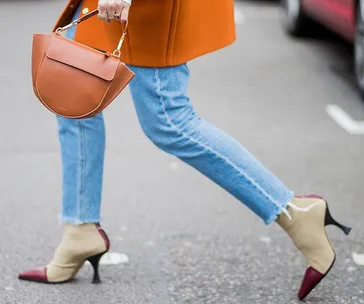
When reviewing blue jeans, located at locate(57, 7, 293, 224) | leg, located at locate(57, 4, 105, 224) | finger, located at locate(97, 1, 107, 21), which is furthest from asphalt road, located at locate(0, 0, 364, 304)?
finger, located at locate(97, 1, 107, 21)

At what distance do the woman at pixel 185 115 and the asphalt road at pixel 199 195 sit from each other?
0.34 meters

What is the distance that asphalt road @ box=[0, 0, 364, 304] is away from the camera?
3420 mm

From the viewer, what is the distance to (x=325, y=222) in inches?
126

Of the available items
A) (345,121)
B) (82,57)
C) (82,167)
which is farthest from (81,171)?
(345,121)

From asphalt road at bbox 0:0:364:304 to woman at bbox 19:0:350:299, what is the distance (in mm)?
337

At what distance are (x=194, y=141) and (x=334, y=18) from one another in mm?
5162

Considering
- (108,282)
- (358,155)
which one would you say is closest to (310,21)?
(358,155)

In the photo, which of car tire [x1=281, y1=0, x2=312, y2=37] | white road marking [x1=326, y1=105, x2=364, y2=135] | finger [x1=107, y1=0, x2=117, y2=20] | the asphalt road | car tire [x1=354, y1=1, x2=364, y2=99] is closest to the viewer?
finger [x1=107, y1=0, x2=117, y2=20]

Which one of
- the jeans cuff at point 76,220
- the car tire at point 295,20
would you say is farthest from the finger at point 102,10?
the car tire at point 295,20

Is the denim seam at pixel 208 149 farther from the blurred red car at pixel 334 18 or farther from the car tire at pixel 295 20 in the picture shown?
the car tire at pixel 295 20

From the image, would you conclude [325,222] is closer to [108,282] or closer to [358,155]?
[108,282]

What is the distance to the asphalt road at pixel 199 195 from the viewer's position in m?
A: 3.42

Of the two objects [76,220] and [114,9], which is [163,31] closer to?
[114,9]

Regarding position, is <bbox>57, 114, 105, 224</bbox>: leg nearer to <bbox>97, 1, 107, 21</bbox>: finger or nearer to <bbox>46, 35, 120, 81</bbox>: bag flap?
<bbox>46, 35, 120, 81</bbox>: bag flap
